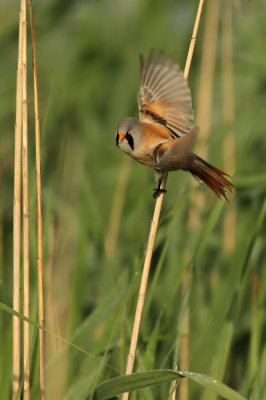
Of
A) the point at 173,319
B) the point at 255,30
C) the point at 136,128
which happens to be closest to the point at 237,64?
the point at 255,30

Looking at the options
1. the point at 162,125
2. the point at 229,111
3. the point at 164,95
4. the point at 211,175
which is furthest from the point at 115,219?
the point at 211,175

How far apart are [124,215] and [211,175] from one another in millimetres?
1341

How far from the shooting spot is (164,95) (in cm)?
163

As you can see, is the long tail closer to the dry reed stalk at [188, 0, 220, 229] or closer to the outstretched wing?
the outstretched wing

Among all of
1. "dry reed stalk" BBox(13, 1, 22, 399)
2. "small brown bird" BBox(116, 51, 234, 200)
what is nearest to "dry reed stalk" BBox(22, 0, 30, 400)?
"dry reed stalk" BBox(13, 1, 22, 399)

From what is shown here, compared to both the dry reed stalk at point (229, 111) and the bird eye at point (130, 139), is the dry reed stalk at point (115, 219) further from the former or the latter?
the bird eye at point (130, 139)

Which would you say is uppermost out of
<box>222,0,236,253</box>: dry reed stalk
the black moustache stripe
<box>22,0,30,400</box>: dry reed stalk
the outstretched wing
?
<box>222,0,236,253</box>: dry reed stalk

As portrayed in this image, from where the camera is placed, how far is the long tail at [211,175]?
148cm

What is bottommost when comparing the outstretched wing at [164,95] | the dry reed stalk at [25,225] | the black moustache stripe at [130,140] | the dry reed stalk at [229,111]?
the dry reed stalk at [25,225]

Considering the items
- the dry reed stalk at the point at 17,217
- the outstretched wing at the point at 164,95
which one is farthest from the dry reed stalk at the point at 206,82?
the dry reed stalk at the point at 17,217

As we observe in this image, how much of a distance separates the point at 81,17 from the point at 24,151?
3.13 meters

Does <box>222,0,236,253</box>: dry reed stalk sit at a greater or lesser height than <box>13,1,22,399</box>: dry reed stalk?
greater

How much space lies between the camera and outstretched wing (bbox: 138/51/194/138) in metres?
1.53

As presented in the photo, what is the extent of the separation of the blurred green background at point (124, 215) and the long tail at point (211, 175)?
0.16m
